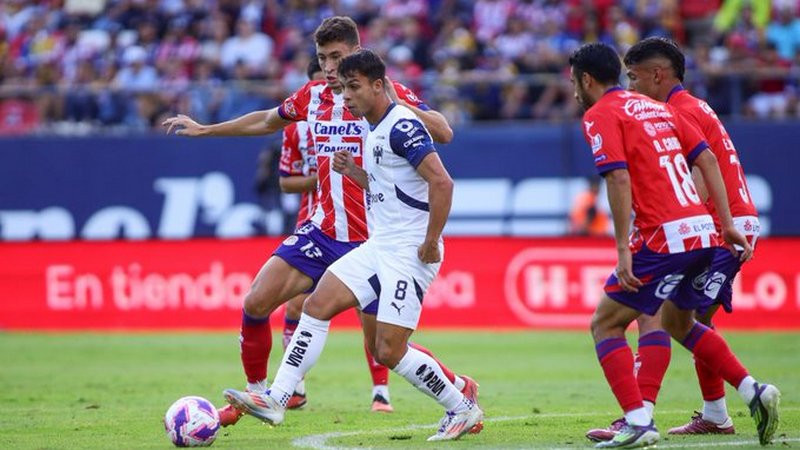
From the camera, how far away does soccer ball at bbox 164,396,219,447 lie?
28.9 feet

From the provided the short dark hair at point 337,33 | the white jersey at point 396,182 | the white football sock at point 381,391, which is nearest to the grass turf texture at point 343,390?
the white football sock at point 381,391

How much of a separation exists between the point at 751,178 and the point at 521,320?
4698 mm

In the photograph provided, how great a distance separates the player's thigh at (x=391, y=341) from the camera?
29.4 feet

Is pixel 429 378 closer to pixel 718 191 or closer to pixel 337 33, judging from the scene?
pixel 718 191

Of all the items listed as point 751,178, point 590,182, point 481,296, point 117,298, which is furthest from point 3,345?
point 751,178

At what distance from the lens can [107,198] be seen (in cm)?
2369

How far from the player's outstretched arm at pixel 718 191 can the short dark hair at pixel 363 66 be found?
2153 mm

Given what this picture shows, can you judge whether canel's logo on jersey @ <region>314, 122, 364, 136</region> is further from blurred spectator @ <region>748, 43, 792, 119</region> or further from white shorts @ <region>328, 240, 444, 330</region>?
blurred spectator @ <region>748, 43, 792, 119</region>

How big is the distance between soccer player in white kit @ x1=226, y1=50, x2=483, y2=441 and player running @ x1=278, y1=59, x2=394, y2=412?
224 centimetres

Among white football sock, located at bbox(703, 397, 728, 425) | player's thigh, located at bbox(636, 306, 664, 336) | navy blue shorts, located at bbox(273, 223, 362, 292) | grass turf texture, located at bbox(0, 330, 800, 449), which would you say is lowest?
grass turf texture, located at bbox(0, 330, 800, 449)

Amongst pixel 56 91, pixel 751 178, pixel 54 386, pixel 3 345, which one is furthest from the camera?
pixel 56 91

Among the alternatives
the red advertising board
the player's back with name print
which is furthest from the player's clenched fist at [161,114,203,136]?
the red advertising board

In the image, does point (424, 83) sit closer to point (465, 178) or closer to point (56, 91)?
point (465, 178)

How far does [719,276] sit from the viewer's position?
9.20 metres
